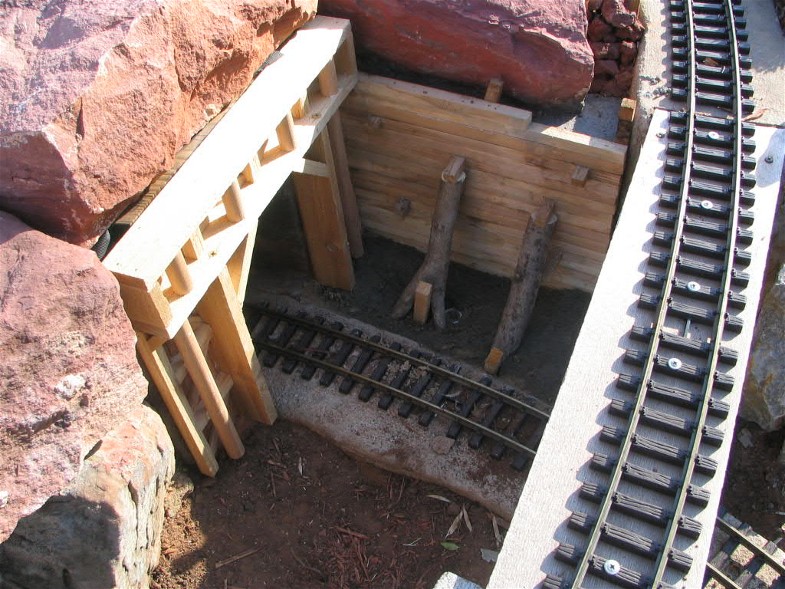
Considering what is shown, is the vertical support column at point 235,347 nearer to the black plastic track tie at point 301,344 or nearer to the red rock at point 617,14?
the black plastic track tie at point 301,344

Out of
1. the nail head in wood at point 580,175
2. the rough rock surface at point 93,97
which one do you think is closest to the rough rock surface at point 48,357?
the rough rock surface at point 93,97

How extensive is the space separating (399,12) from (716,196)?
13.6ft

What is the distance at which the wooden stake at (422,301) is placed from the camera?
983 cm

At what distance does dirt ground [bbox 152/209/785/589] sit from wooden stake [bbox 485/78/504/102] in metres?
3.51

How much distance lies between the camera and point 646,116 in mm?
8625

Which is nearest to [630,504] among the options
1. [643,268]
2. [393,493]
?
[643,268]

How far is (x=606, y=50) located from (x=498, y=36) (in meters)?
1.70

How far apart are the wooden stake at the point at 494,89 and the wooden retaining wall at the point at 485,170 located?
0.35ft

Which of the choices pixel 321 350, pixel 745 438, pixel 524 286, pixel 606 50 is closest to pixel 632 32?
pixel 606 50

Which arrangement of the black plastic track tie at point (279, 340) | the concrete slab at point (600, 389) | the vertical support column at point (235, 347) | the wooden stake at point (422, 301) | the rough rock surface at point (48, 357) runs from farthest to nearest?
the wooden stake at point (422, 301) < the black plastic track tie at point (279, 340) < the vertical support column at point (235, 347) < the concrete slab at point (600, 389) < the rough rock surface at point (48, 357)

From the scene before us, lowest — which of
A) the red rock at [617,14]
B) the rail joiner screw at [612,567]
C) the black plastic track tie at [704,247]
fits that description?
the rail joiner screw at [612,567]

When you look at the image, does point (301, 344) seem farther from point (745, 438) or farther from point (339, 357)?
point (745, 438)

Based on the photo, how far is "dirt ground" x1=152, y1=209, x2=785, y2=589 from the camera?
7.77 metres

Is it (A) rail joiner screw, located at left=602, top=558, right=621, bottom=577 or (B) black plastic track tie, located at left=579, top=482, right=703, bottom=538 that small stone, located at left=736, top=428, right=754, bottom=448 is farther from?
(A) rail joiner screw, located at left=602, top=558, right=621, bottom=577
